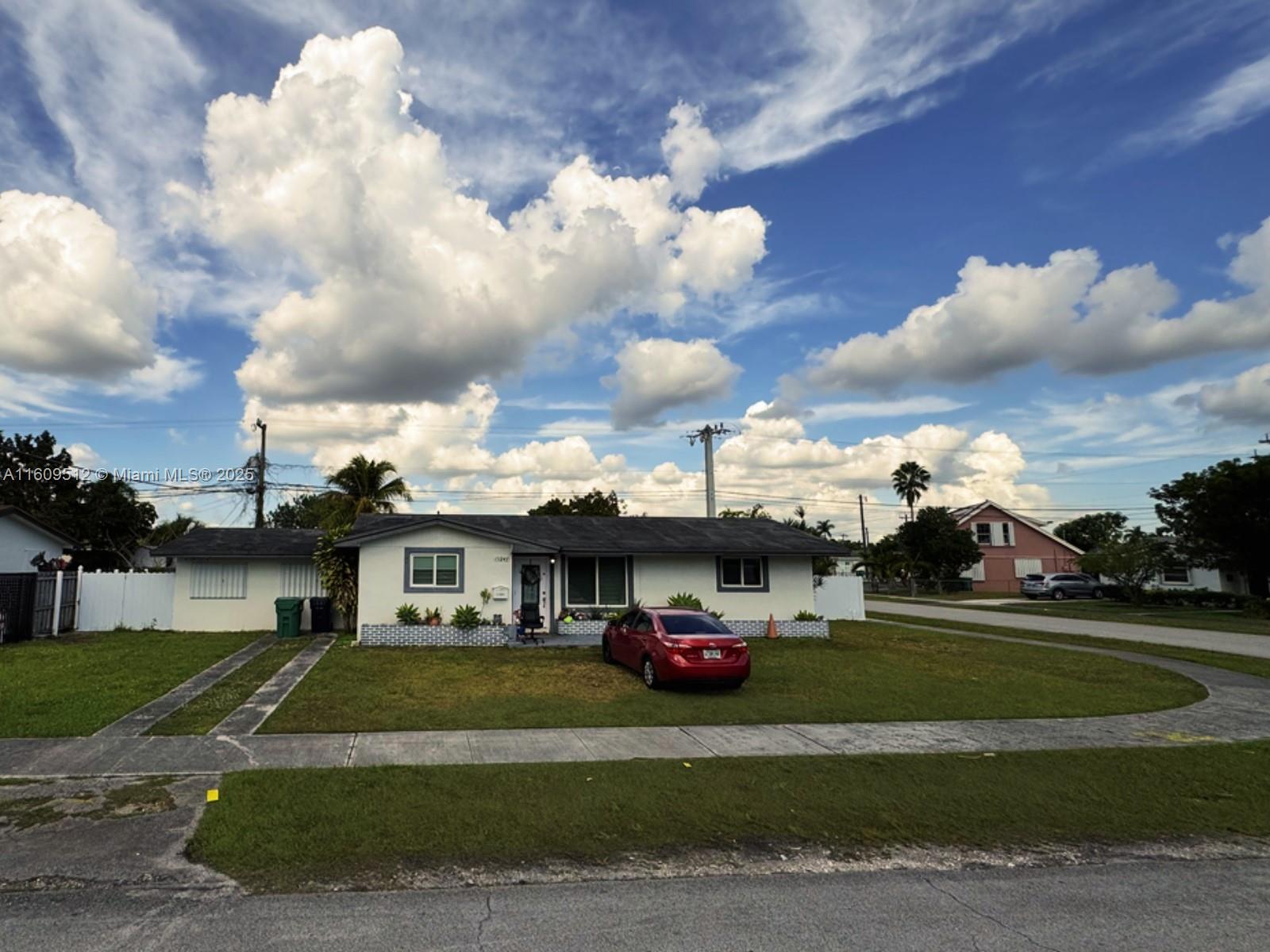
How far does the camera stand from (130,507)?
45469 mm

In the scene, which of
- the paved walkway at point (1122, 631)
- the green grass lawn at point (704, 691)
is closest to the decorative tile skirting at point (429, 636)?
the green grass lawn at point (704, 691)

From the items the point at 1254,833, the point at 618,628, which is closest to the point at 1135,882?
the point at 1254,833

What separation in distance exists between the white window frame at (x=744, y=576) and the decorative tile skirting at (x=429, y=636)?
286 inches

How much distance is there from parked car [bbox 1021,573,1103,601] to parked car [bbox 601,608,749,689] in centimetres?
4126

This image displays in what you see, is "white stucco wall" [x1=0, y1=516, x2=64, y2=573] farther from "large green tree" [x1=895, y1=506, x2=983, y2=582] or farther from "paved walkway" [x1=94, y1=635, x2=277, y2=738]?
"large green tree" [x1=895, y1=506, x2=983, y2=582]

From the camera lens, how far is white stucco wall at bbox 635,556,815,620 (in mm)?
22844

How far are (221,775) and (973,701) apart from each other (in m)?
11.0

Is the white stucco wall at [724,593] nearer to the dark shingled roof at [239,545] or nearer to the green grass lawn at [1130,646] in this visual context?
the green grass lawn at [1130,646]

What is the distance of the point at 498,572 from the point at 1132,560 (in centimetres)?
3467

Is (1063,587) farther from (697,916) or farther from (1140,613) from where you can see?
(697,916)

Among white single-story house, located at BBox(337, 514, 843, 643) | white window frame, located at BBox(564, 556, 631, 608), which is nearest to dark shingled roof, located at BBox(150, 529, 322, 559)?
white single-story house, located at BBox(337, 514, 843, 643)

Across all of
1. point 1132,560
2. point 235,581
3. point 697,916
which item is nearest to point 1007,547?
point 1132,560

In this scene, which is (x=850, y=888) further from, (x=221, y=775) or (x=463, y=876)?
(x=221, y=775)

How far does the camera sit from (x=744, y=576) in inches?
925
